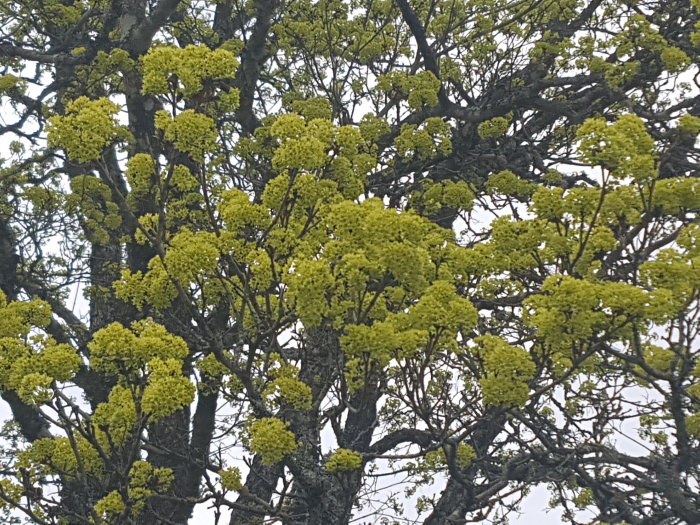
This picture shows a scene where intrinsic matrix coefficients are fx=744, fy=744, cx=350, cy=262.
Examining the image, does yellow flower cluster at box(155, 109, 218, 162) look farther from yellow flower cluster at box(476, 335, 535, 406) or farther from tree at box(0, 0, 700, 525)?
yellow flower cluster at box(476, 335, 535, 406)

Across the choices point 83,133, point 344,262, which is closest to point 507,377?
point 344,262

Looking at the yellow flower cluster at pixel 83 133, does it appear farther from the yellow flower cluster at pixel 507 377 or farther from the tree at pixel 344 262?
the yellow flower cluster at pixel 507 377

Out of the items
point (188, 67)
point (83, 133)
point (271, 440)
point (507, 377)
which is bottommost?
point (271, 440)

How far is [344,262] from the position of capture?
4.84 metres

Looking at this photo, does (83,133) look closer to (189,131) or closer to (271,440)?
(189,131)

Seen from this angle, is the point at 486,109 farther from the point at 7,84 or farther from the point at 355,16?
the point at 7,84

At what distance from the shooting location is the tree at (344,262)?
5016mm

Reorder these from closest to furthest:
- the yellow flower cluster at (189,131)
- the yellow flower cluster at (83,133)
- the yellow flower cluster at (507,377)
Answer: the yellow flower cluster at (507,377)
the yellow flower cluster at (83,133)
the yellow flower cluster at (189,131)

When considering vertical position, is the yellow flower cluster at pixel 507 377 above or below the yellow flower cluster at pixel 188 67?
below

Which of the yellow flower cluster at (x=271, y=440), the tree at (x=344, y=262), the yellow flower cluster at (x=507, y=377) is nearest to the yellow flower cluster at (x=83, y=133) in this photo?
the tree at (x=344, y=262)

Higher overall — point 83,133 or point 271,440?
point 83,133

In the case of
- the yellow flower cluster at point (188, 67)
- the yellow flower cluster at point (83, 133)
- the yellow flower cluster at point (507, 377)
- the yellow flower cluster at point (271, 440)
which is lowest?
the yellow flower cluster at point (271, 440)

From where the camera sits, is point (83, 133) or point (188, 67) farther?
point (188, 67)

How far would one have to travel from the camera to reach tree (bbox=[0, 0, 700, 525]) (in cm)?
502
